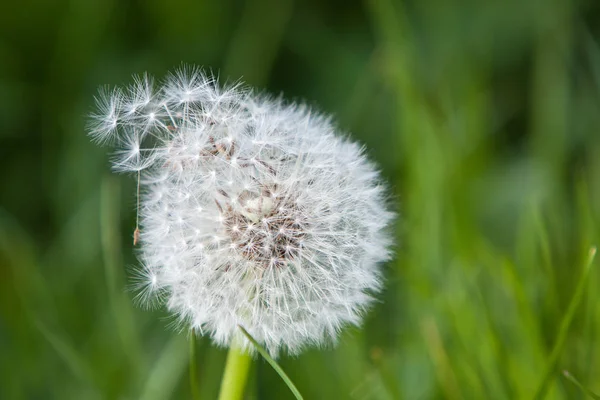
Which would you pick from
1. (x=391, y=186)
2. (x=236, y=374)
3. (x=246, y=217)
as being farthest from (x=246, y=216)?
(x=391, y=186)

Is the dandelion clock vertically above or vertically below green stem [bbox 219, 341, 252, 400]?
above

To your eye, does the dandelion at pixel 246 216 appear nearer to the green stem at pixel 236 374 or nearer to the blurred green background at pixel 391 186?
the green stem at pixel 236 374

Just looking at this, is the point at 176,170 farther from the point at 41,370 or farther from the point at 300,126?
the point at 41,370

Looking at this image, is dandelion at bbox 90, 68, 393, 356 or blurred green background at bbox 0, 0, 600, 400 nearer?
dandelion at bbox 90, 68, 393, 356

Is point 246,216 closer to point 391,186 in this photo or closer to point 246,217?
point 246,217

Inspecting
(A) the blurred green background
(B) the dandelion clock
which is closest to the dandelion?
(B) the dandelion clock

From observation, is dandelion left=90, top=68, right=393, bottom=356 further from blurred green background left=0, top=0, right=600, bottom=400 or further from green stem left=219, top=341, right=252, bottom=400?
blurred green background left=0, top=0, right=600, bottom=400
